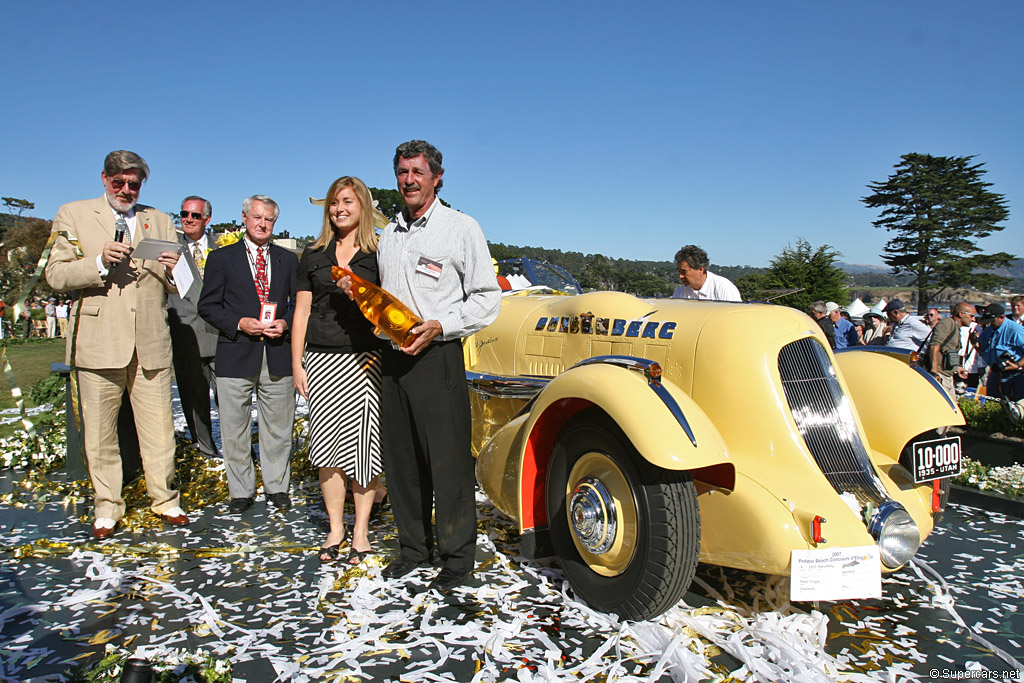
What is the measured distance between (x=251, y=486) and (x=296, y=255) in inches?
66.2

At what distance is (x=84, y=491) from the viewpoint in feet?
14.5

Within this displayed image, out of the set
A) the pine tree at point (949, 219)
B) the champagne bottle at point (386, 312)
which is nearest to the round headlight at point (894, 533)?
the champagne bottle at point (386, 312)

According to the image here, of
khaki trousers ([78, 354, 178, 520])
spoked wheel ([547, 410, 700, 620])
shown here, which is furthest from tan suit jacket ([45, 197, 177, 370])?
spoked wheel ([547, 410, 700, 620])

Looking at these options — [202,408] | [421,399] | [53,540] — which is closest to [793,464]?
[421,399]

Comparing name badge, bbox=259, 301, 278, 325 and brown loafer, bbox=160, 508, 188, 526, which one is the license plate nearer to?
name badge, bbox=259, 301, 278, 325

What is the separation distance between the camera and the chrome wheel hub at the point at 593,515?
2564 mm

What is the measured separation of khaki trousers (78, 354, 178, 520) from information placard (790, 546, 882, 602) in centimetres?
370

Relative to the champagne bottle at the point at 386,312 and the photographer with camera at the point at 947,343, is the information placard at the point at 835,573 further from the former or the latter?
the photographer with camera at the point at 947,343

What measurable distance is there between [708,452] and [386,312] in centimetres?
151

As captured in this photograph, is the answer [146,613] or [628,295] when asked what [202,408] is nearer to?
[146,613]

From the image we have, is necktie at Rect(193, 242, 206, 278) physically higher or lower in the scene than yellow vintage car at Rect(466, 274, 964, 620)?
higher

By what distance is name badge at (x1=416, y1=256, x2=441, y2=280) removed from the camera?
284 cm

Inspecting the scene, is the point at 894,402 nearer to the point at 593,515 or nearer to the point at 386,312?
the point at 593,515

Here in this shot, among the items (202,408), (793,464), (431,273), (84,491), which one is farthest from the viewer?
(202,408)
